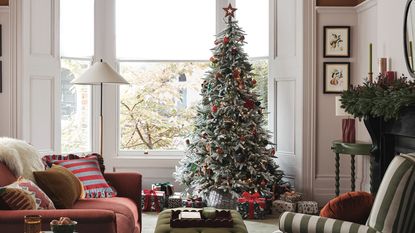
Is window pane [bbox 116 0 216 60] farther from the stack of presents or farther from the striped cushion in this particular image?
the striped cushion

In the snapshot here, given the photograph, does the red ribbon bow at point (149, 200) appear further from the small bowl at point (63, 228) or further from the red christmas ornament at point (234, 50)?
the small bowl at point (63, 228)

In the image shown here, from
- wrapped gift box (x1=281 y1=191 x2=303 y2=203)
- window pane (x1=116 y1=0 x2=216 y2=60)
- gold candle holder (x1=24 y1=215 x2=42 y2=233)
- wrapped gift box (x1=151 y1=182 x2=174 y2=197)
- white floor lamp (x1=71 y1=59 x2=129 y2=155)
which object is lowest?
wrapped gift box (x1=281 y1=191 x2=303 y2=203)

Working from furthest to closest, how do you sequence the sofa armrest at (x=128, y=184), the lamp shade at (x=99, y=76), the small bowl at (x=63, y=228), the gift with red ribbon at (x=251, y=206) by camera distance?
1. the gift with red ribbon at (x=251, y=206)
2. the lamp shade at (x=99, y=76)
3. the sofa armrest at (x=128, y=184)
4. the small bowl at (x=63, y=228)

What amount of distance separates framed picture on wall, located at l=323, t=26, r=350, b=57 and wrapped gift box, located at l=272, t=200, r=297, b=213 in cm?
174

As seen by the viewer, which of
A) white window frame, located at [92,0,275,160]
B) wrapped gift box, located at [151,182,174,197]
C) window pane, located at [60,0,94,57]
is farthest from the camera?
white window frame, located at [92,0,275,160]

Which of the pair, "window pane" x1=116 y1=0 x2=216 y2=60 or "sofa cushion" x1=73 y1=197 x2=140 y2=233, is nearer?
"sofa cushion" x1=73 y1=197 x2=140 y2=233

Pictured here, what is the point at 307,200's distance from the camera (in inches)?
288

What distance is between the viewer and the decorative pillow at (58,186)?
4363 mm

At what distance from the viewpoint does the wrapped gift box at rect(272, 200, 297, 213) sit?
270 inches

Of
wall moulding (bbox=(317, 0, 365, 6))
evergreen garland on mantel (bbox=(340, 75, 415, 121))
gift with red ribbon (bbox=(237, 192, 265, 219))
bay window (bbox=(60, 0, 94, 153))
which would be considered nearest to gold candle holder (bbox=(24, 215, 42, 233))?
evergreen garland on mantel (bbox=(340, 75, 415, 121))

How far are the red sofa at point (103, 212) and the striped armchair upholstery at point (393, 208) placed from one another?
115 centimetres

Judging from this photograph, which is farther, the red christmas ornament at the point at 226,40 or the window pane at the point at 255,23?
the window pane at the point at 255,23

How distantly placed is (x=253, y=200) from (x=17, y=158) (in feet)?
9.56

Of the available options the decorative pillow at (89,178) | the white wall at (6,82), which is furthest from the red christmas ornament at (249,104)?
the white wall at (6,82)
